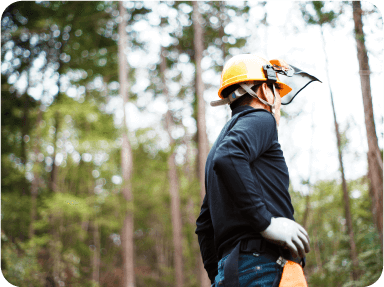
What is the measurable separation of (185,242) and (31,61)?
12.1 m

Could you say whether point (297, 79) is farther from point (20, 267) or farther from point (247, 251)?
point (20, 267)

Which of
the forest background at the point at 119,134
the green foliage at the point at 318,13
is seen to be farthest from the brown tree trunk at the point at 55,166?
the green foliage at the point at 318,13

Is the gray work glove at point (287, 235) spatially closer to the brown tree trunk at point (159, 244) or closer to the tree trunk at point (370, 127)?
the tree trunk at point (370, 127)

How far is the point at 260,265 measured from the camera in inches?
57.1

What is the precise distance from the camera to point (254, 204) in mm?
1359

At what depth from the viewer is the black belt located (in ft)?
4.76

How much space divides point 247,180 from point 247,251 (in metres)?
0.35

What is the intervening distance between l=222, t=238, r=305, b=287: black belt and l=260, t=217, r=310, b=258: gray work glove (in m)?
0.05

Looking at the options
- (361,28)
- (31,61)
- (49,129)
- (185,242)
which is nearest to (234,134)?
(361,28)

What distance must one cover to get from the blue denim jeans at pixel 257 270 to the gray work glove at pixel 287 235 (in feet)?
0.37

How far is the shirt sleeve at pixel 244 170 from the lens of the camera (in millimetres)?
1365

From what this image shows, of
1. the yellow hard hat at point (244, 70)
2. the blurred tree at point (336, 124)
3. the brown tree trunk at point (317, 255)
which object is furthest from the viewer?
the brown tree trunk at point (317, 255)

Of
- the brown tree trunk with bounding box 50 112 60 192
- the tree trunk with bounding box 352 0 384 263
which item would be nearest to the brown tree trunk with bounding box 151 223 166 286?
the brown tree trunk with bounding box 50 112 60 192

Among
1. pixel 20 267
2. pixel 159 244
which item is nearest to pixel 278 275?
pixel 20 267
